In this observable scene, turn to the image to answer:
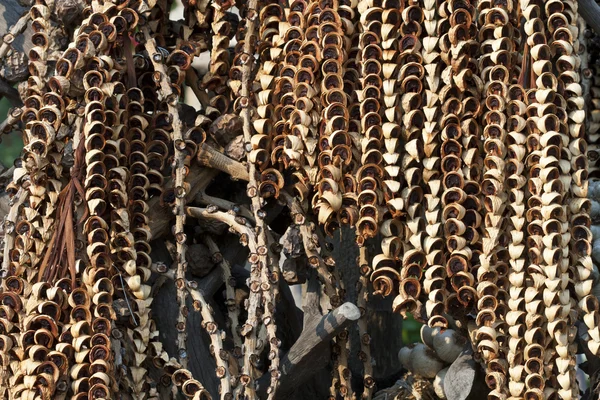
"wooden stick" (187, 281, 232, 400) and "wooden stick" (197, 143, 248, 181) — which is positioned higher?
"wooden stick" (197, 143, 248, 181)

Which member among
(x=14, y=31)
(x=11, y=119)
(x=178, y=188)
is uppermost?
(x=14, y=31)

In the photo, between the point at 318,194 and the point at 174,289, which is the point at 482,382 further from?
the point at 174,289

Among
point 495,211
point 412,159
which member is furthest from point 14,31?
point 495,211

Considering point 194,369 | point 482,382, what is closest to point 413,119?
point 482,382

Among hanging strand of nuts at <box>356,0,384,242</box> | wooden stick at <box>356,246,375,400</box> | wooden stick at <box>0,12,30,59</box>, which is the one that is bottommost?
wooden stick at <box>356,246,375,400</box>

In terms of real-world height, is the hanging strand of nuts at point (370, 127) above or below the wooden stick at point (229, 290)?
above

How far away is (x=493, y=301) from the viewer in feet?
5.20

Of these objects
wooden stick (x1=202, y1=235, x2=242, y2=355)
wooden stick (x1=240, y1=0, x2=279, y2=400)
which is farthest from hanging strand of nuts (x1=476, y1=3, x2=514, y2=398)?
wooden stick (x1=202, y1=235, x2=242, y2=355)

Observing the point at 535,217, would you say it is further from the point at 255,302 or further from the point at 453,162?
the point at 255,302

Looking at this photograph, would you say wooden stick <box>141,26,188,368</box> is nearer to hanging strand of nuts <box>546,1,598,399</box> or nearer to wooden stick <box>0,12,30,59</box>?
wooden stick <box>0,12,30,59</box>

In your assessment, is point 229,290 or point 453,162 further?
point 229,290

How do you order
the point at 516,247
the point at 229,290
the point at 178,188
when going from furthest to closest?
the point at 229,290
the point at 178,188
the point at 516,247

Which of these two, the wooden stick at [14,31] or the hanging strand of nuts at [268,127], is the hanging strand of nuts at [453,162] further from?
the wooden stick at [14,31]

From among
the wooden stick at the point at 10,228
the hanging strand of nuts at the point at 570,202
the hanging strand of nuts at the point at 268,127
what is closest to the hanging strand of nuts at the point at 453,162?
the hanging strand of nuts at the point at 570,202
